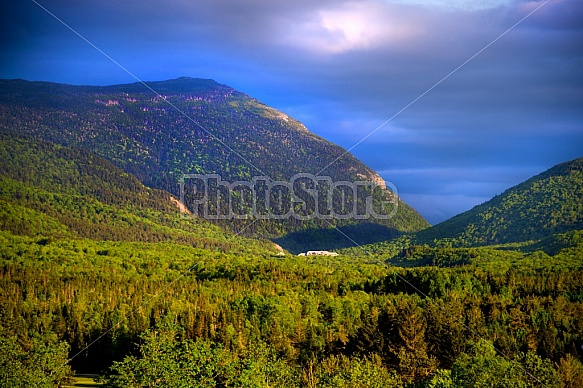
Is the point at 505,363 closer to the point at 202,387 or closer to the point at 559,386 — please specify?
the point at 559,386

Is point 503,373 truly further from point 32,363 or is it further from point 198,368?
point 32,363

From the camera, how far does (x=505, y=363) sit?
204ft

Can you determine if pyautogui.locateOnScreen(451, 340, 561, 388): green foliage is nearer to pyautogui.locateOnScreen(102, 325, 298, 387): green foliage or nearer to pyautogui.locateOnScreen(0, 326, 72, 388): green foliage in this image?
pyautogui.locateOnScreen(102, 325, 298, 387): green foliage

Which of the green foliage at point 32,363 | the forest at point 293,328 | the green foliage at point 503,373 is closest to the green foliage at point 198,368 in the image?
the forest at point 293,328

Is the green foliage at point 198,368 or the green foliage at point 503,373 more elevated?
the green foliage at point 503,373

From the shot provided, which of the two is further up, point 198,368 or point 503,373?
point 503,373

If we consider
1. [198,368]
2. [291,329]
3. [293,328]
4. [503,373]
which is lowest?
[198,368]

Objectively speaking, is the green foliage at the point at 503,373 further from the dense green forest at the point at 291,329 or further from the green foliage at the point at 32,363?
the green foliage at the point at 32,363

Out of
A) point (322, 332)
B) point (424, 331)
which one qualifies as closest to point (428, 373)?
point (424, 331)

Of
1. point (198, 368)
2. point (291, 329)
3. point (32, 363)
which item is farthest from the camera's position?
point (291, 329)

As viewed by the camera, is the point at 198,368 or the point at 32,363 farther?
the point at 32,363

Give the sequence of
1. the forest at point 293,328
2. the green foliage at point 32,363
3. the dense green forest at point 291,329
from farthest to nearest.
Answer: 1. the forest at point 293,328
2. the dense green forest at point 291,329
3. the green foliage at point 32,363

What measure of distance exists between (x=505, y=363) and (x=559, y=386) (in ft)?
17.0

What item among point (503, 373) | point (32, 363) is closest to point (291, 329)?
point (32, 363)
